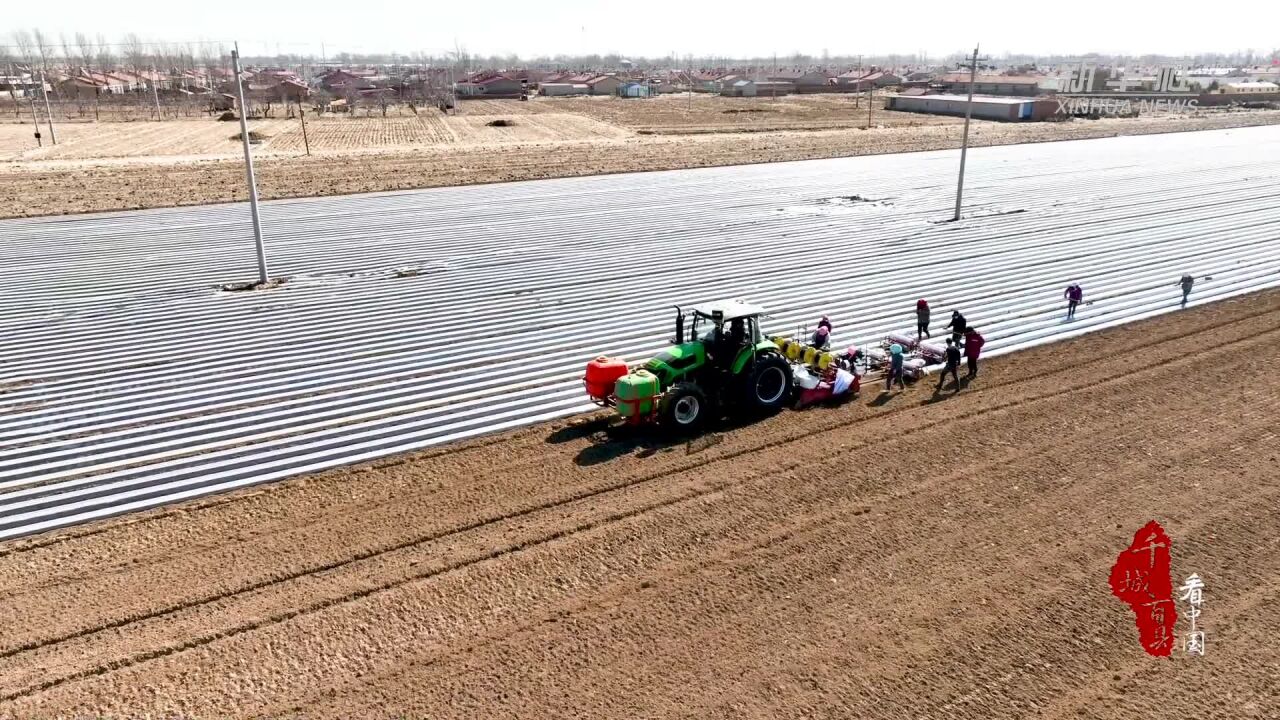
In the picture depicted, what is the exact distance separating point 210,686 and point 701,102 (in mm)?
83341

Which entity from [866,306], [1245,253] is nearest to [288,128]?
[866,306]

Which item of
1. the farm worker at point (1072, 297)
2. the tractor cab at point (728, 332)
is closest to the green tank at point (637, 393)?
the tractor cab at point (728, 332)

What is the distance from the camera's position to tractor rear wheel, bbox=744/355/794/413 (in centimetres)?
1081

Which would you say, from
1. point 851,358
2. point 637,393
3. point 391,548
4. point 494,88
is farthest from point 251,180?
point 494,88

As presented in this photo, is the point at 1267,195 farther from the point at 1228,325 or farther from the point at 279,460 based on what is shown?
the point at 279,460

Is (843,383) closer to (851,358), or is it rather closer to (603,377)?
(851,358)

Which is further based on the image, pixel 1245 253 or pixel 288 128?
pixel 288 128

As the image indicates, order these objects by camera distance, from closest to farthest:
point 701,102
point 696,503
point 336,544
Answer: point 336,544 < point 696,503 < point 701,102

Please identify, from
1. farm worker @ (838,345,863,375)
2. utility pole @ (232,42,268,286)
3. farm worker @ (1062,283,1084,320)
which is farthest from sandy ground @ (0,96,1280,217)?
farm worker @ (838,345,863,375)

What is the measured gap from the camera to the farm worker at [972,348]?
12156 mm

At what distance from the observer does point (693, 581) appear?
7551 millimetres

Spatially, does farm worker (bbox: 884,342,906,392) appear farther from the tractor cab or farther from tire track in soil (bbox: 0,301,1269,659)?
the tractor cab

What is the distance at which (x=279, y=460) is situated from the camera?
10.0 metres

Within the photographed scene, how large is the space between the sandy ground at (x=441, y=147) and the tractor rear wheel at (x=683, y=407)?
918 inches
